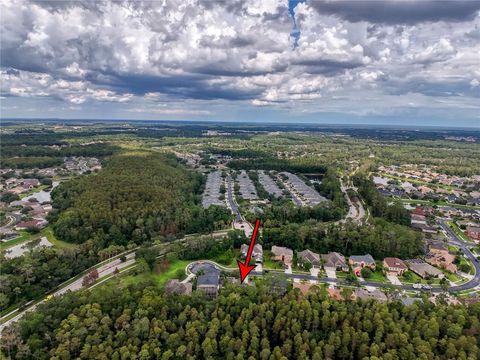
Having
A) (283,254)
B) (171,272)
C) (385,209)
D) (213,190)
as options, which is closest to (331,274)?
(283,254)

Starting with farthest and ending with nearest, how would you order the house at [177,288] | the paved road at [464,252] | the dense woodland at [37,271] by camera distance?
the paved road at [464,252] < the dense woodland at [37,271] < the house at [177,288]

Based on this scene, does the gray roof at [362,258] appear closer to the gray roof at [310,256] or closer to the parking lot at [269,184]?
the gray roof at [310,256]

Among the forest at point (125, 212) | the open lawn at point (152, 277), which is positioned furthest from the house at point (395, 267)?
the open lawn at point (152, 277)

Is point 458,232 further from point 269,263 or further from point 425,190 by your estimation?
point 269,263

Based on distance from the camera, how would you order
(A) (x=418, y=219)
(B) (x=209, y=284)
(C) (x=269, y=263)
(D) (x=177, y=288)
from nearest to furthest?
(D) (x=177, y=288) < (B) (x=209, y=284) < (C) (x=269, y=263) < (A) (x=418, y=219)

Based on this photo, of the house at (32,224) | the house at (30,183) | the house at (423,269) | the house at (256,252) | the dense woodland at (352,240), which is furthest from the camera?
the house at (30,183)

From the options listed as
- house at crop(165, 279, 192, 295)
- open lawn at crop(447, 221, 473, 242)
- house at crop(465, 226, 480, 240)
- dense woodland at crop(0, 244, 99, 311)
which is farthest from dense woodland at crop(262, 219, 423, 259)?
dense woodland at crop(0, 244, 99, 311)
